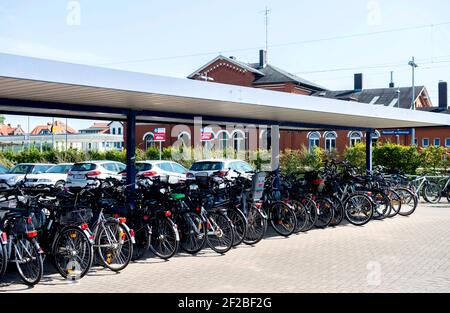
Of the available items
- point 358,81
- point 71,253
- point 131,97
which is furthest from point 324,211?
point 358,81

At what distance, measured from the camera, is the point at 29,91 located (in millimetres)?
7715

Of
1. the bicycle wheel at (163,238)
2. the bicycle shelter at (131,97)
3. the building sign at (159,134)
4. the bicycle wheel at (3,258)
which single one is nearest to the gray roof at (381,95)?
the building sign at (159,134)

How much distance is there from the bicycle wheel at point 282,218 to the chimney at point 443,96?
1612 inches

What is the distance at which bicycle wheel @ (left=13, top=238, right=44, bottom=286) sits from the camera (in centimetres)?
616

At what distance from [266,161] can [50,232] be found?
2187cm

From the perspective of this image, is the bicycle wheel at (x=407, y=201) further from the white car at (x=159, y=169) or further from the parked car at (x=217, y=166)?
the white car at (x=159, y=169)

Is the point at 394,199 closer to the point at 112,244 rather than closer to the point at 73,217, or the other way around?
the point at 112,244

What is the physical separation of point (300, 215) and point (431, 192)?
7902 mm

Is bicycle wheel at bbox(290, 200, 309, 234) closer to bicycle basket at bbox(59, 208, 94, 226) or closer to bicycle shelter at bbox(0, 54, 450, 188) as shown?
bicycle shelter at bbox(0, 54, 450, 188)

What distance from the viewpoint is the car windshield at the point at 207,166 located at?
57.3ft

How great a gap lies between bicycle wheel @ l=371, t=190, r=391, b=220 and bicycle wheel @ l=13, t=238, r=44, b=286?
786cm
